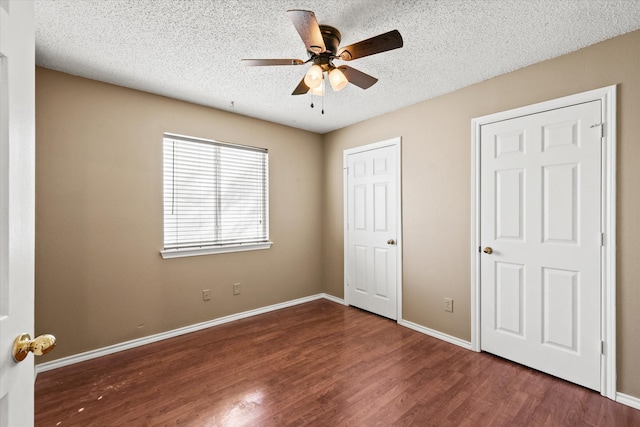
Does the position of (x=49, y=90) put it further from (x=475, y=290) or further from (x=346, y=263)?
(x=475, y=290)

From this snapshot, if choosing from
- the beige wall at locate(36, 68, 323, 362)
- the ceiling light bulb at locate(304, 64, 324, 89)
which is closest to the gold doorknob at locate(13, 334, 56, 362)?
the ceiling light bulb at locate(304, 64, 324, 89)

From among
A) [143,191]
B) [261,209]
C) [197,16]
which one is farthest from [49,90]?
[261,209]

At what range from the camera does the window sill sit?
305cm

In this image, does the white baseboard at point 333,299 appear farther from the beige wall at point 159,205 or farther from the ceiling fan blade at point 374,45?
the ceiling fan blade at point 374,45

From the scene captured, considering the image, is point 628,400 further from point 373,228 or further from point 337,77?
point 337,77

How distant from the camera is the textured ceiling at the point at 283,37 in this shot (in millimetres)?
1762

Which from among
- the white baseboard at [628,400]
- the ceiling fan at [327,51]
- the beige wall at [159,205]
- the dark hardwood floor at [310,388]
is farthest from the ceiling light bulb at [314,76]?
the white baseboard at [628,400]

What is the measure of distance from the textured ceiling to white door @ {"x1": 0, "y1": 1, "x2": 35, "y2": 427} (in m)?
1.25

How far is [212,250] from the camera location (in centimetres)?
335

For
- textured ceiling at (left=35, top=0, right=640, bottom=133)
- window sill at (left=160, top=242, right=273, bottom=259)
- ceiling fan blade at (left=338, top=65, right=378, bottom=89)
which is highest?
textured ceiling at (left=35, top=0, right=640, bottom=133)

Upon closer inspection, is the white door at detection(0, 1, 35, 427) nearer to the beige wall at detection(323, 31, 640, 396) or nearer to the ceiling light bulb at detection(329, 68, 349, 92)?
the ceiling light bulb at detection(329, 68, 349, 92)

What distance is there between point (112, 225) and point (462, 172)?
3.31m

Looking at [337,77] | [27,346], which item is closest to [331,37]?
[337,77]

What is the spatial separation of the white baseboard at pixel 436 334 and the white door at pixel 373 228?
0.17 metres
